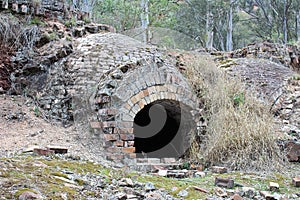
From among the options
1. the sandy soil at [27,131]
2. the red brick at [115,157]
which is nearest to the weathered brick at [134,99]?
the red brick at [115,157]

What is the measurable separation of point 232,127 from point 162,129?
1983 mm

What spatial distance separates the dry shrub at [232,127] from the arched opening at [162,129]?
0.46 m

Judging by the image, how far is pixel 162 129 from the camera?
7.79 m

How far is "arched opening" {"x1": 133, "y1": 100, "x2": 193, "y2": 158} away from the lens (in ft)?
22.7

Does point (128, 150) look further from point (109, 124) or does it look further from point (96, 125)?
point (96, 125)

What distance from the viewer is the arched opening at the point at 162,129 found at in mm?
6930

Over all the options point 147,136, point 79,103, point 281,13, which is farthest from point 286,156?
point 281,13

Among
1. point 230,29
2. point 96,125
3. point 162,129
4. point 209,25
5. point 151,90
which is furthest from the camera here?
point 209,25

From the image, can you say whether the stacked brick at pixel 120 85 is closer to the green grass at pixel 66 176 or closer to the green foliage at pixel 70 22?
the green foliage at pixel 70 22

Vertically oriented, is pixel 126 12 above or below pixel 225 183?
above

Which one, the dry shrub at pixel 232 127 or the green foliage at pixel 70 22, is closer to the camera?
the dry shrub at pixel 232 127

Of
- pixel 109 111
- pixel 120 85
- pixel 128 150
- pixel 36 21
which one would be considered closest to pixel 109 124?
pixel 109 111

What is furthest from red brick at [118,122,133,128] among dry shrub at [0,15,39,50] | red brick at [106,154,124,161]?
dry shrub at [0,15,39,50]

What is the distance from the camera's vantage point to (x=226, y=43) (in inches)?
988
